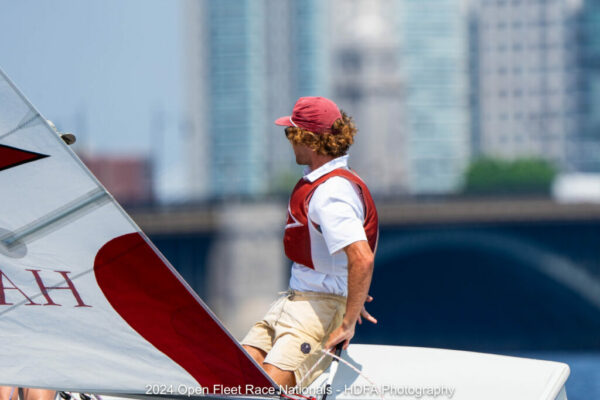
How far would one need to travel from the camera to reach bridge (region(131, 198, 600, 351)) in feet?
206

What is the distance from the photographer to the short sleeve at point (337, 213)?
490 centimetres

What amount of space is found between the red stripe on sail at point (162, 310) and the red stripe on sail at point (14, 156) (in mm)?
456

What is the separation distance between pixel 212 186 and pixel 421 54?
37.5 metres

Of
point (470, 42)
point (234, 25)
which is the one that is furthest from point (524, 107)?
point (234, 25)

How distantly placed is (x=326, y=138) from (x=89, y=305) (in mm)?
1381

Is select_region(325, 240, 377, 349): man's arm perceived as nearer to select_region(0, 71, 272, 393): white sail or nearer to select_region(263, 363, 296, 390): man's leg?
select_region(263, 363, 296, 390): man's leg

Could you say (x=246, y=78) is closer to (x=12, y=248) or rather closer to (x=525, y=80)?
(x=525, y=80)

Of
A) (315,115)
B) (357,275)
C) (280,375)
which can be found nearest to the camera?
(357,275)

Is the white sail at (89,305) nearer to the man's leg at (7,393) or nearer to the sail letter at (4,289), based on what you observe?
the sail letter at (4,289)

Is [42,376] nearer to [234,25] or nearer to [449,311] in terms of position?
[449,311]

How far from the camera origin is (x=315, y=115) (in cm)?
513

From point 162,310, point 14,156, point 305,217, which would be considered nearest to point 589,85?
point 305,217

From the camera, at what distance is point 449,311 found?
238 feet

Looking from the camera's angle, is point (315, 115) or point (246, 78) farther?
point (246, 78)
